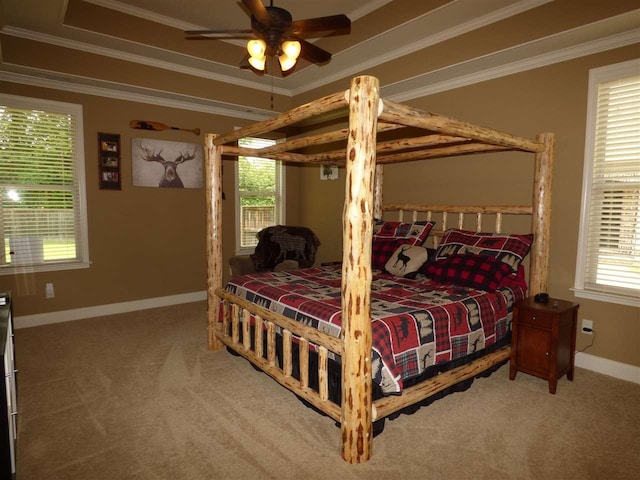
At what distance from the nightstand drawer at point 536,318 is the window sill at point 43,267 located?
14.0 feet

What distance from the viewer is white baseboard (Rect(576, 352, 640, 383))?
2811 millimetres

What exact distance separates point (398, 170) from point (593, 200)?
1.94 meters

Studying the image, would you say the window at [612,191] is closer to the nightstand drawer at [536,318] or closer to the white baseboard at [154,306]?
the white baseboard at [154,306]

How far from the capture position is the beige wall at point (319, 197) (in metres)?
3.04

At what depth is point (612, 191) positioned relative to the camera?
2.87m

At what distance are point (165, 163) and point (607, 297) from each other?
462cm

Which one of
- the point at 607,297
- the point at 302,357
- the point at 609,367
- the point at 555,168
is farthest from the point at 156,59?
the point at 609,367

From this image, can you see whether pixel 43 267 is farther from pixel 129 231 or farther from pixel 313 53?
pixel 313 53

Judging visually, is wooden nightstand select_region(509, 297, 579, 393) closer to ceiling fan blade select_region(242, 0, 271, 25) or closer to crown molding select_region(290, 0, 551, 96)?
crown molding select_region(290, 0, 551, 96)

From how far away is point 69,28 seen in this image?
338cm

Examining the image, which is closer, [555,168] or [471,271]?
[471,271]

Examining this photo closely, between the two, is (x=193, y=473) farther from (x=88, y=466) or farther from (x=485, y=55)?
(x=485, y=55)

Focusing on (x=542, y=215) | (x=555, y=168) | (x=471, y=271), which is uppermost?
(x=555, y=168)

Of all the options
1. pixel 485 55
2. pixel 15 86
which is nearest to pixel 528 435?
pixel 485 55
